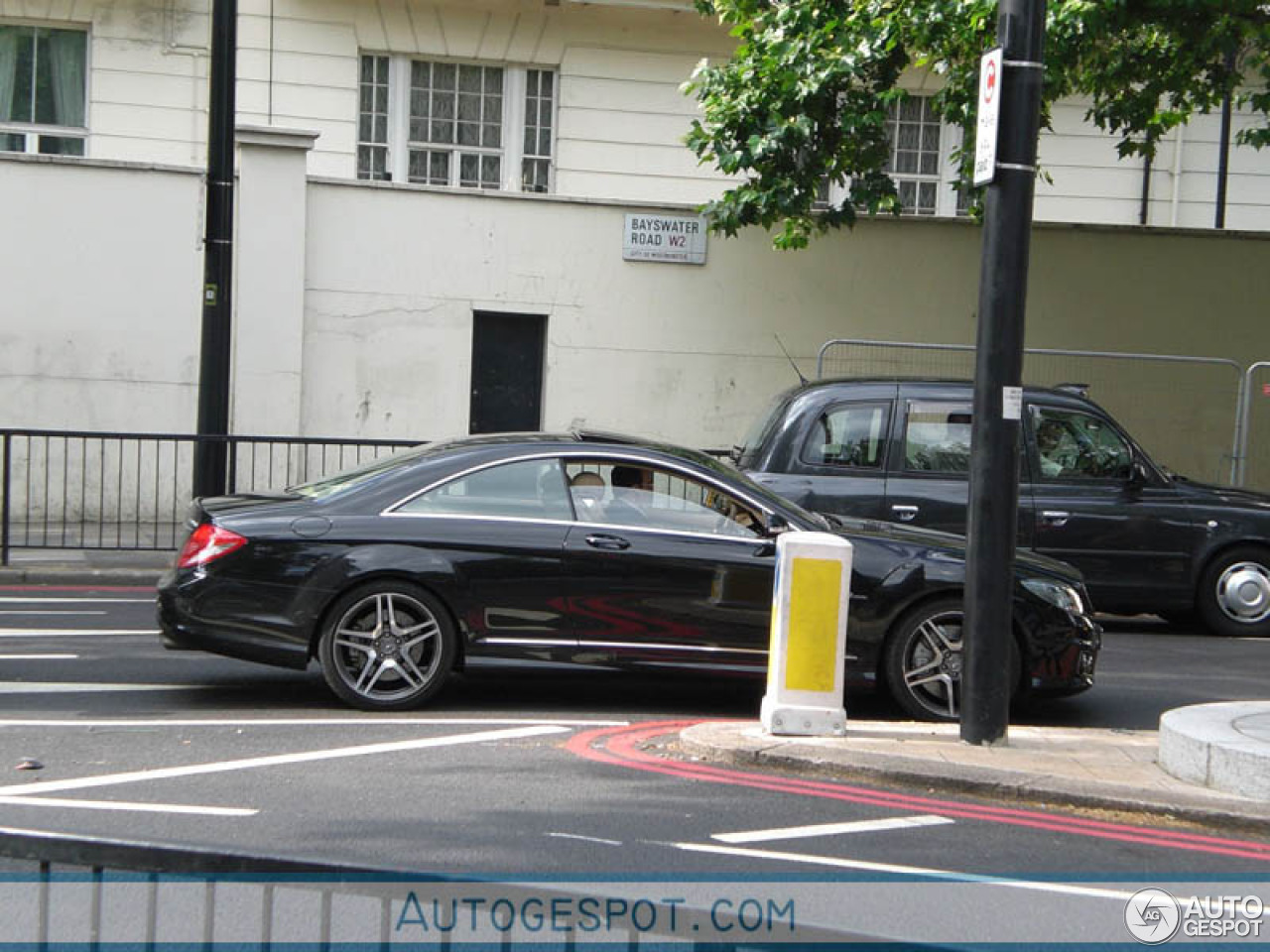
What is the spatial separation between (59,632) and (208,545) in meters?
3.00

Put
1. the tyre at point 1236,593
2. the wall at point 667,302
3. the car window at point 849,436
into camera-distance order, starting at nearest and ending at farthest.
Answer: the car window at point 849,436 < the tyre at point 1236,593 < the wall at point 667,302

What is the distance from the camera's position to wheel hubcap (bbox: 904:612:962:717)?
27.7 feet

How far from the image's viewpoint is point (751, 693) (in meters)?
9.40

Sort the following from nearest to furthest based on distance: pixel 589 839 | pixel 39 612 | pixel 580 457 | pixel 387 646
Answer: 1. pixel 589 839
2. pixel 387 646
3. pixel 580 457
4. pixel 39 612

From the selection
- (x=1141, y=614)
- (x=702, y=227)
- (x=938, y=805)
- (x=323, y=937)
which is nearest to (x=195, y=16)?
(x=702, y=227)

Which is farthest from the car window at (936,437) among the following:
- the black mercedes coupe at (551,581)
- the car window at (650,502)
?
the car window at (650,502)

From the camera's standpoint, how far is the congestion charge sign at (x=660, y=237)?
17.5m

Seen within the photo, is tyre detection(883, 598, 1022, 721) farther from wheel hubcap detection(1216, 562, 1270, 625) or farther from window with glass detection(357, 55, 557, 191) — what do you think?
window with glass detection(357, 55, 557, 191)

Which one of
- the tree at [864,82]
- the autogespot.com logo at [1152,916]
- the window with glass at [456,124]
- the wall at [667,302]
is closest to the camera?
the autogespot.com logo at [1152,916]

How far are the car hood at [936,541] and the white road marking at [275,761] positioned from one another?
206 centimetres

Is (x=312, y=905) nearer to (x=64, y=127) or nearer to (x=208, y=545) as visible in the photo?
(x=208, y=545)

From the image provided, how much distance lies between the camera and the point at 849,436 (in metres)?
11.7

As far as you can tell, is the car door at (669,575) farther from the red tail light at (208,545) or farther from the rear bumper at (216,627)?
the red tail light at (208,545)

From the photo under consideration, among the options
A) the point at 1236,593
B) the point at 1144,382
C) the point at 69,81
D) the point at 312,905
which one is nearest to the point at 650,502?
the point at 312,905
